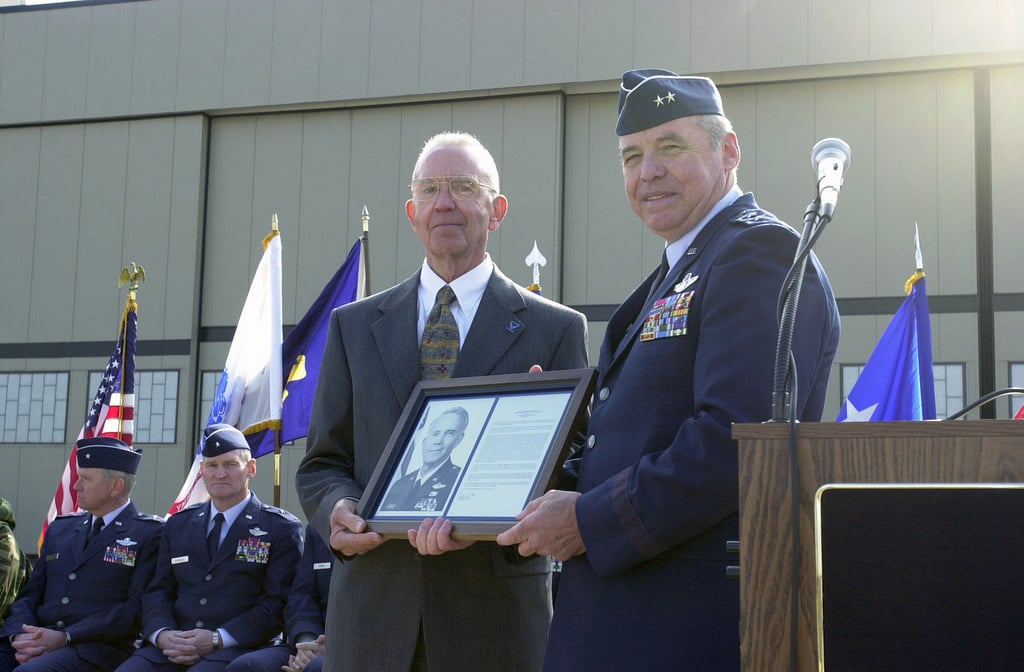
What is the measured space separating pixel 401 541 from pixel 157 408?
1157 centimetres

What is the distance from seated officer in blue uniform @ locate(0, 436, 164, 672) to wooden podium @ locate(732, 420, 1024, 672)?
515cm

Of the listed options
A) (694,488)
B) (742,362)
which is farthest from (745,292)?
(694,488)

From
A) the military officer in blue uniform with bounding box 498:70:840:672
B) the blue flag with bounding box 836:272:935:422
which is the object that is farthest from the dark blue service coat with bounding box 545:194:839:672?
the blue flag with bounding box 836:272:935:422

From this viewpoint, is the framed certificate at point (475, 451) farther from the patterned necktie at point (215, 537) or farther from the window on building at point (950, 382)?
the window on building at point (950, 382)

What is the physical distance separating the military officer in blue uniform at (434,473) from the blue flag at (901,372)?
15.7 ft

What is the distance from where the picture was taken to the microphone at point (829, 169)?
155 centimetres

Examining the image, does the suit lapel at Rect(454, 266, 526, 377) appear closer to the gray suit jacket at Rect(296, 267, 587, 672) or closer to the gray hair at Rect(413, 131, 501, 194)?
the gray suit jacket at Rect(296, 267, 587, 672)

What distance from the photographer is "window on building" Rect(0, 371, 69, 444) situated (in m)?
13.7

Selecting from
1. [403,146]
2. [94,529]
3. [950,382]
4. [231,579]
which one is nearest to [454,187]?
[231,579]

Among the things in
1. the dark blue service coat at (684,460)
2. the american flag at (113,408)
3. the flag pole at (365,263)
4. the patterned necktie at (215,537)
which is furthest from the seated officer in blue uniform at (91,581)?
the dark blue service coat at (684,460)

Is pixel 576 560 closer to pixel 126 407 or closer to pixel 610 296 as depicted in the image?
pixel 126 407

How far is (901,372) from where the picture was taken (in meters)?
6.79

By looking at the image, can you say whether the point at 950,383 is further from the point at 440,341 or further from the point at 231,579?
the point at 440,341

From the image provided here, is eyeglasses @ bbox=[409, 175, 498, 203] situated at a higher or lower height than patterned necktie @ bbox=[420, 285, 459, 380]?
higher
